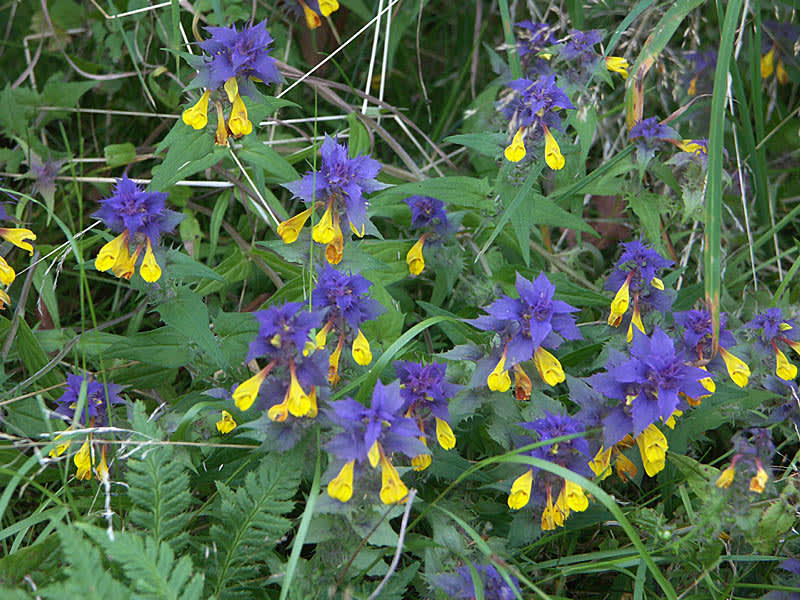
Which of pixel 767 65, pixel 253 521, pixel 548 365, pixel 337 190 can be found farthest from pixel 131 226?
pixel 767 65

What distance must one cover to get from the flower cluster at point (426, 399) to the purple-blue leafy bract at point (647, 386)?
28 cm

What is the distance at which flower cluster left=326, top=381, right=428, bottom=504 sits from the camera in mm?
1273

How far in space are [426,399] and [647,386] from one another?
394 millimetres

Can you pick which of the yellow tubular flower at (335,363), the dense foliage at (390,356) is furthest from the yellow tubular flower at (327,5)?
the yellow tubular flower at (335,363)

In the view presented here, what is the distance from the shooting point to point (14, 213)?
230 centimetres

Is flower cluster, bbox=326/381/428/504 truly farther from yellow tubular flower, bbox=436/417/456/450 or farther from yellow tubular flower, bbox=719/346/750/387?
yellow tubular flower, bbox=719/346/750/387

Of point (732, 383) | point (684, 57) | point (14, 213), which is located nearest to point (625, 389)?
point (732, 383)

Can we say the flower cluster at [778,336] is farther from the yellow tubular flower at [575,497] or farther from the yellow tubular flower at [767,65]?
the yellow tubular flower at [767,65]

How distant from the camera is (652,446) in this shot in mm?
1463

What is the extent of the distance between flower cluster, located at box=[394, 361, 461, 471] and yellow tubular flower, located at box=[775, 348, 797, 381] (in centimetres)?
73

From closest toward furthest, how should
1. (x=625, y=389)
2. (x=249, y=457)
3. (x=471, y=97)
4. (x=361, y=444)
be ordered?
(x=361, y=444) < (x=625, y=389) < (x=249, y=457) < (x=471, y=97)

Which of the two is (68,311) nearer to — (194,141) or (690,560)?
(194,141)

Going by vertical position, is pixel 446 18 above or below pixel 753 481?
above

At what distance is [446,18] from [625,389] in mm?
1834
